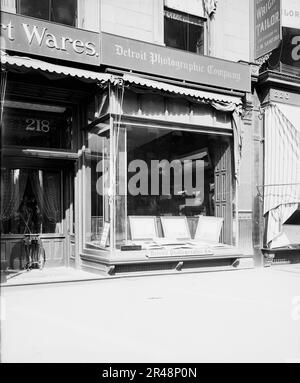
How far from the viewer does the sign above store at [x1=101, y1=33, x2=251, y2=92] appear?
9430mm

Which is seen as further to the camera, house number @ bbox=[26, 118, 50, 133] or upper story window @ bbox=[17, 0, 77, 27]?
house number @ bbox=[26, 118, 50, 133]

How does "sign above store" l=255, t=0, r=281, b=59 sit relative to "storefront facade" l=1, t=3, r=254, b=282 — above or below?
above

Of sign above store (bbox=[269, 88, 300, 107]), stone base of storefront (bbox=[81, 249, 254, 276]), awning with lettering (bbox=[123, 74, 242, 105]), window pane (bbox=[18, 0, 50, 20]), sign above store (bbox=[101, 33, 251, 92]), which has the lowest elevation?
stone base of storefront (bbox=[81, 249, 254, 276])

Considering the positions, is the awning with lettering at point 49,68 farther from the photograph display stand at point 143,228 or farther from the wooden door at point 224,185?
the wooden door at point 224,185

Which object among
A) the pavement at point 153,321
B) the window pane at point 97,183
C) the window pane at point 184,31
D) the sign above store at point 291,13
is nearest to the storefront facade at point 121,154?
the window pane at point 97,183

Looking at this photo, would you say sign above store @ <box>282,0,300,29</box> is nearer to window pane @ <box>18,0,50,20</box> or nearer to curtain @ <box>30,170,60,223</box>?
window pane @ <box>18,0,50,20</box>

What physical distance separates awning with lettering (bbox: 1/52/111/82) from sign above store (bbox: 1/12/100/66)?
259 mm

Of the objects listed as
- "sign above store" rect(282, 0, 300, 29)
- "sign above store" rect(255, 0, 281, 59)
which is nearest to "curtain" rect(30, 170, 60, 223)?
"sign above store" rect(255, 0, 281, 59)

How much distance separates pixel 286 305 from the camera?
685 centimetres

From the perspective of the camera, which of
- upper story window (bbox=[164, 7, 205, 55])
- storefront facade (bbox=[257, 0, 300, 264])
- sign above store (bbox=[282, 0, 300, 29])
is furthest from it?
storefront facade (bbox=[257, 0, 300, 264])

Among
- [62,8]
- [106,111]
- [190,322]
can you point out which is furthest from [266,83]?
[190,322]

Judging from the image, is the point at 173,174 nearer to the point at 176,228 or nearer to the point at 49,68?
the point at 176,228

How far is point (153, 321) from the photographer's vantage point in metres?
5.89

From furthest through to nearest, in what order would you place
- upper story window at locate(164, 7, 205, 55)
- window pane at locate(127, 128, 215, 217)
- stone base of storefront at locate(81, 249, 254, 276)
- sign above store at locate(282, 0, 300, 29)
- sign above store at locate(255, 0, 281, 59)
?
upper story window at locate(164, 7, 205, 55), sign above store at locate(255, 0, 281, 59), sign above store at locate(282, 0, 300, 29), window pane at locate(127, 128, 215, 217), stone base of storefront at locate(81, 249, 254, 276)
